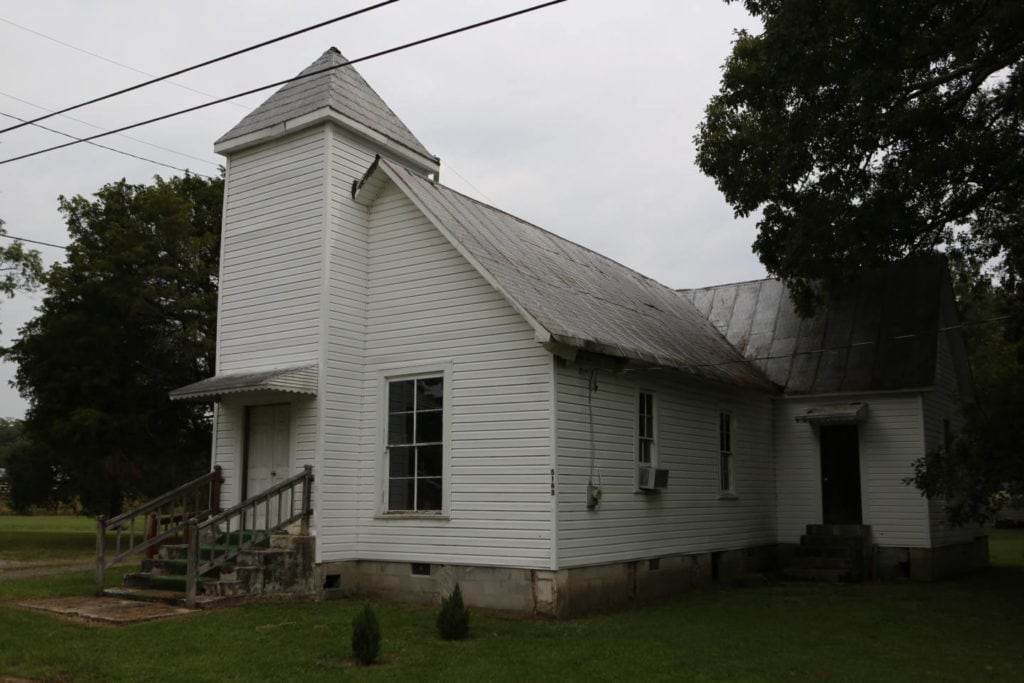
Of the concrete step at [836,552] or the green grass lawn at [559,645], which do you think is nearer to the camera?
the green grass lawn at [559,645]

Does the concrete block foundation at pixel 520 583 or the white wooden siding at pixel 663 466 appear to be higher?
the white wooden siding at pixel 663 466

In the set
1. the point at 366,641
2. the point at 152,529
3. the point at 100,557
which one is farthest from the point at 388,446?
the point at 152,529

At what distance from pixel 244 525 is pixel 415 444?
2833 millimetres

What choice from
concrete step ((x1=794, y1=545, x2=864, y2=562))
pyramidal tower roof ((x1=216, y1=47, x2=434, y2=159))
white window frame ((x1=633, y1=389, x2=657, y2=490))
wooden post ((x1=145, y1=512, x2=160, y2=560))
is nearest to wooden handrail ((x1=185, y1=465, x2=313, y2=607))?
wooden post ((x1=145, y1=512, x2=160, y2=560))

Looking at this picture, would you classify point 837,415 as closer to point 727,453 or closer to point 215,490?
point 727,453

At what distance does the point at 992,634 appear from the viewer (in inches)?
455

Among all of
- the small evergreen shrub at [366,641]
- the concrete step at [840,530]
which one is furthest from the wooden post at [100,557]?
the concrete step at [840,530]

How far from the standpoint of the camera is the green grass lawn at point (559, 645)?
28.9 ft

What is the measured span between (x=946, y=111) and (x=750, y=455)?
786cm

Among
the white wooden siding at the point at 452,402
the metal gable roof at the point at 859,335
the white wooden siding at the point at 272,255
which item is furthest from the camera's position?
the metal gable roof at the point at 859,335

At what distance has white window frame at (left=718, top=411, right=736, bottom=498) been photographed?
57.5ft

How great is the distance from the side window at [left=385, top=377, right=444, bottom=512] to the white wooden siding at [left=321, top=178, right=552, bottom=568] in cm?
22

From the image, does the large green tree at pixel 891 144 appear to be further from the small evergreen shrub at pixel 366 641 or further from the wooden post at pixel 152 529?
the wooden post at pixel 152 529

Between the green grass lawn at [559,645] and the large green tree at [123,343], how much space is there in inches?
466
